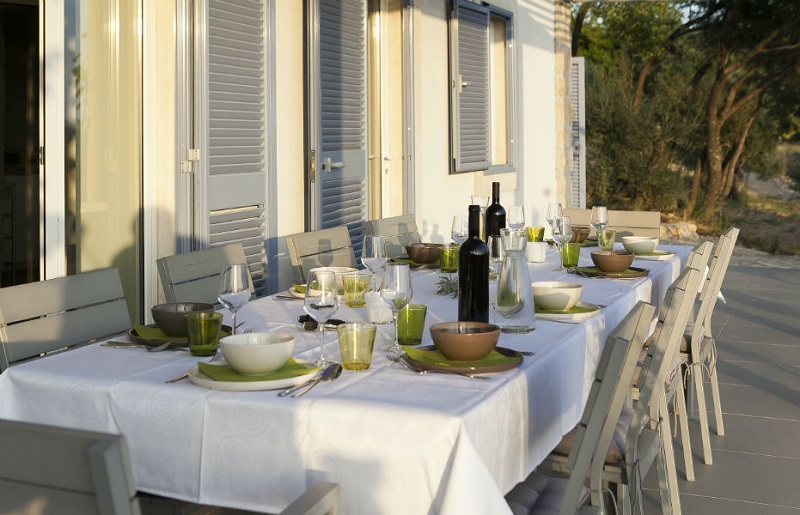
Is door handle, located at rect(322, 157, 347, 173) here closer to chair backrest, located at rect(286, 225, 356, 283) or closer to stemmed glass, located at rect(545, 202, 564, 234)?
chair backrest, located at rect(286, 225, 356, 283)

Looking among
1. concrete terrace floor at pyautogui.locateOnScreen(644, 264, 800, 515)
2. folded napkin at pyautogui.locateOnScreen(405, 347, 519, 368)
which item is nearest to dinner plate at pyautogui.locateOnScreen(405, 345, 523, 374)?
folded napkin at pyautogui.locateOnScreen(405, 347, 519, 368)

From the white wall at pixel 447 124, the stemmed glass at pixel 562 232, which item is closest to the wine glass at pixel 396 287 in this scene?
the stemmed glass at pixel 562 232

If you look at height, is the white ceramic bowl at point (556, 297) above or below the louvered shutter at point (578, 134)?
below

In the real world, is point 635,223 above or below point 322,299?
above

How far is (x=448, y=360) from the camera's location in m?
2.39

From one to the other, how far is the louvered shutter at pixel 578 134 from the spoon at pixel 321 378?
930 cm

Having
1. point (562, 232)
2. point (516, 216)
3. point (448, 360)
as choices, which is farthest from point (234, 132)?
point (448, 360)

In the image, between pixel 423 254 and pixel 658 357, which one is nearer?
pixel 658 357

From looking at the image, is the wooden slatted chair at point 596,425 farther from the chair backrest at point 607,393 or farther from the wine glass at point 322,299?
the wine glass at point 322,299

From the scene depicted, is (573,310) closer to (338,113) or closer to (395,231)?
(395,231)

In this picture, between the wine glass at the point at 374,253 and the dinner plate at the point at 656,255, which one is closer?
the wine glass at the point at 374,253

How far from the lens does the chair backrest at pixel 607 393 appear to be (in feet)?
6.94

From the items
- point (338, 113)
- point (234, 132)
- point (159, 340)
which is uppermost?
point (338, 113)

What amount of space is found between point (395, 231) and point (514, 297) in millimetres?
2316
